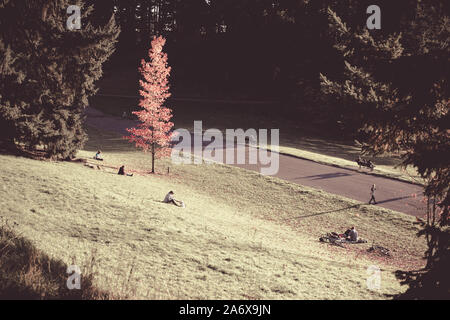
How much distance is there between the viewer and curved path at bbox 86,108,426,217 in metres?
20.6

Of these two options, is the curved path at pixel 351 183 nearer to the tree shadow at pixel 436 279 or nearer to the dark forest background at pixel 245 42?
the tree shadow at pixel 436 279

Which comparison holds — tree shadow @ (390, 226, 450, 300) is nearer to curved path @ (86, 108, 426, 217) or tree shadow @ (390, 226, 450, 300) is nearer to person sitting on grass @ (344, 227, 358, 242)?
person sitting on grass @ (344, 227, 358, 242)

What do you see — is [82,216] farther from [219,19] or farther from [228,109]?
[219,19]

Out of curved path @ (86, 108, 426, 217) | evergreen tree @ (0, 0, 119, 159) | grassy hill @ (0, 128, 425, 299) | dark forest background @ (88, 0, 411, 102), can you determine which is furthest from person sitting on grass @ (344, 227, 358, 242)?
dark forest background @ (88, 0, 411, 102)

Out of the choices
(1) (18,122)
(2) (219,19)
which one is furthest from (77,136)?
(2) (219,19)

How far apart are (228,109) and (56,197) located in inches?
1572

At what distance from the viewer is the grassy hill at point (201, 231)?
9.42m

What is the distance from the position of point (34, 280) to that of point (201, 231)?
26.0 ft

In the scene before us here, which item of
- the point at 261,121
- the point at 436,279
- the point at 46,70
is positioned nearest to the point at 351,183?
the point at 436,279

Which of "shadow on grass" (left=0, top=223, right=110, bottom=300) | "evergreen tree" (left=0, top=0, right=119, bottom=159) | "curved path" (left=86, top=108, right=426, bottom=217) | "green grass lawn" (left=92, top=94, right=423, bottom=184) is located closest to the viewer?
"shadow on grass" (left=0, top=223, right=110, bottom=300)

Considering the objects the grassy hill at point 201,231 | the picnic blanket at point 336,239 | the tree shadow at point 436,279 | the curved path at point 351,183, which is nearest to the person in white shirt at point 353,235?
the picnic blanket at point 336,239

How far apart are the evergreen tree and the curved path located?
13.0 meters

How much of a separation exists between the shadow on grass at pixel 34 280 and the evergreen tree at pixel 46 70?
5.08m

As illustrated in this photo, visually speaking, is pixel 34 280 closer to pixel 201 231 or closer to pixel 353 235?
pixel 201 231
